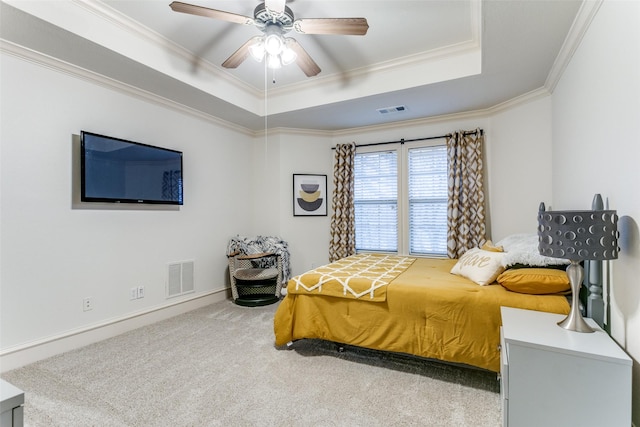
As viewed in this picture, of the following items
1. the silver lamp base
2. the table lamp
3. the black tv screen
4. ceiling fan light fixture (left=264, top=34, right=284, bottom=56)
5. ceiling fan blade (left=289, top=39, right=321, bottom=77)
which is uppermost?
ceiling fan blade (left=289, top=39, right=321, bottom=77)

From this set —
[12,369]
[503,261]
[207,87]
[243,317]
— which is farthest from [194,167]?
[503,261]

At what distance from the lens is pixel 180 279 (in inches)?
143

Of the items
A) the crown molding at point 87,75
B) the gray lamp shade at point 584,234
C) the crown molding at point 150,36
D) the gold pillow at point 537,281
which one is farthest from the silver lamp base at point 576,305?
the crown molding at point 87,75

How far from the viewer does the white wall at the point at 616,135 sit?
1.34m

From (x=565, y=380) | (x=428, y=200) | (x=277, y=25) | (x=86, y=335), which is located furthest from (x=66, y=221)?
(x=428, y=200)

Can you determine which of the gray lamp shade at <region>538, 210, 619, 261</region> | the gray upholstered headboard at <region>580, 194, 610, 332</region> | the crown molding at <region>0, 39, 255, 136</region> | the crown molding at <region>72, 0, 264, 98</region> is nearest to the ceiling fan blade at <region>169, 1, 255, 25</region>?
the crown molding at <region>72, 0, 264, 98</region>

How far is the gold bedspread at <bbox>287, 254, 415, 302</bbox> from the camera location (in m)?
2.33

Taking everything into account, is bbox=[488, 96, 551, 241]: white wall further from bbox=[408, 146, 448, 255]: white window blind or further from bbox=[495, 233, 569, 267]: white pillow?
bbox=[495, 233, 569, 267]: white pillow

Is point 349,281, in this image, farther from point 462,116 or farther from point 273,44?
point 462,116

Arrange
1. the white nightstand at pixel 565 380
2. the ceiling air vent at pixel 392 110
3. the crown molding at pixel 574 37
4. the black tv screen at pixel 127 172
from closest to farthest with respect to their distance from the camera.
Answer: the white nightstand at pixel 565 380 → the crown molding at pixel 574 37 → the black tv screen at pixel 127 172 → the ceiling air vent at pixel 392 110

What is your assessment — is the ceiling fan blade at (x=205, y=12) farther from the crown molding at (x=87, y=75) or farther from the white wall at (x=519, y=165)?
the white wall at (x=519, y=165)

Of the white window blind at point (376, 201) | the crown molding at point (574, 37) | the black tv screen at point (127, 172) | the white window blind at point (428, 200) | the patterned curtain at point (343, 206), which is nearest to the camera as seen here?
the crown molding at point (574, 37)

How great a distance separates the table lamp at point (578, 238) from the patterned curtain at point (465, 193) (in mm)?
2458

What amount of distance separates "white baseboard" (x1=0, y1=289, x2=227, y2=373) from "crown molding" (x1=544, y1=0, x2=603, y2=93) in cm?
436
